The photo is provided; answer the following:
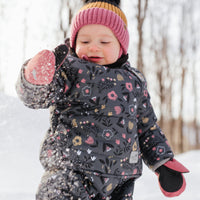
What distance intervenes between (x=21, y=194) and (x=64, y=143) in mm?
874

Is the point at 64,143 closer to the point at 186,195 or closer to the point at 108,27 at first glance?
the point at 108,27

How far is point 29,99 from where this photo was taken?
3.13ft

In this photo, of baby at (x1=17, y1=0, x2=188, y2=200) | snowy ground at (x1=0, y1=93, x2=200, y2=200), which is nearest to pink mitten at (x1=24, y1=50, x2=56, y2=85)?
baby at (x1=17, y1=0, x2=188, y2=200)

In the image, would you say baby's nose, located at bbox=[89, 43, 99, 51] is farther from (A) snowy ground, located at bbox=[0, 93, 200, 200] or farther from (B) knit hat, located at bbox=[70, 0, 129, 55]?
(A) snowy ground, located at bbox=[0, 93, 200, 200]

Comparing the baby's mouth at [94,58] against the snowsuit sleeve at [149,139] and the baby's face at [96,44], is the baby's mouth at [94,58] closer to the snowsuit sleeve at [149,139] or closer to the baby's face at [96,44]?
the baby's face at [96,44]

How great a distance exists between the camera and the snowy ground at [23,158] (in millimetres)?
1813

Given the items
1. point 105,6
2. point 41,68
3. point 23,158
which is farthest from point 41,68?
point 23,158

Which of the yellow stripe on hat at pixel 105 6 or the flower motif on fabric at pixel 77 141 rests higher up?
the yellow stripe on hat at pixel 105 6

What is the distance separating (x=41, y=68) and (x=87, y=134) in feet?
1.17

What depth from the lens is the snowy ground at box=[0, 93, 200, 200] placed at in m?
1.81

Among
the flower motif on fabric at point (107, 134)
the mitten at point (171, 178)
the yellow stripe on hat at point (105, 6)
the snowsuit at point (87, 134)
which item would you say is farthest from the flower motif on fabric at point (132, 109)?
the yellow stripe on hat at point (105, 6)

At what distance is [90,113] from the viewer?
43.6 inches

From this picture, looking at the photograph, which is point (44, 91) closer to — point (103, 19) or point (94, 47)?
point (94, 47)

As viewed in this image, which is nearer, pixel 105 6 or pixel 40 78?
pixel 40 78
